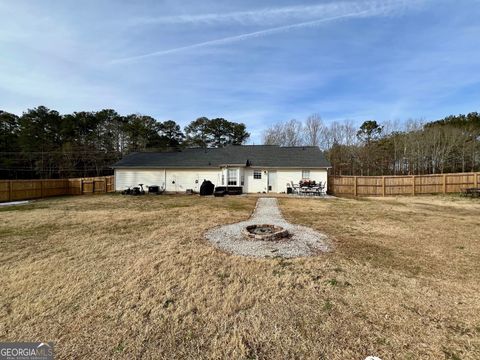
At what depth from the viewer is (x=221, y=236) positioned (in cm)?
682

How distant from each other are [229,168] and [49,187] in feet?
56.2

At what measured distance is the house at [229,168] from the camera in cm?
2080

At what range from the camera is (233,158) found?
22250 millimetres

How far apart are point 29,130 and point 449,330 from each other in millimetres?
46321

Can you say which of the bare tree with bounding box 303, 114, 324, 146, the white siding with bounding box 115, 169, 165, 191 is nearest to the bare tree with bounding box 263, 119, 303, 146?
the bare tree with bounding box 303, 114, 324, 146

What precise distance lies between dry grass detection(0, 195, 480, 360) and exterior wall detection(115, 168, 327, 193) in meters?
14.4

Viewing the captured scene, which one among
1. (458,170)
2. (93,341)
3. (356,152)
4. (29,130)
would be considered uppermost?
(29,130)

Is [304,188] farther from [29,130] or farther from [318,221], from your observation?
[29,130]

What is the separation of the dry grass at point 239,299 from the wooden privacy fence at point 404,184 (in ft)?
49.6

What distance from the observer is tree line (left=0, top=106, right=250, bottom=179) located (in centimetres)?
3406

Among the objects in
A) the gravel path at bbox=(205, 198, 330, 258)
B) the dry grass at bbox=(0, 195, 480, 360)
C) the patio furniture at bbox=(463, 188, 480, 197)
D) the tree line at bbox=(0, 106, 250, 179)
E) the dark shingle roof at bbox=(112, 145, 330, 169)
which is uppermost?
the tree line at bbox=(0, 106, 250, 179)

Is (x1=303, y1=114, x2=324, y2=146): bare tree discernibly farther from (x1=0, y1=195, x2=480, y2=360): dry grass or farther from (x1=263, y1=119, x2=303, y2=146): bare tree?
(x1=0, y1=195, x2=480, y2=360): dry grass

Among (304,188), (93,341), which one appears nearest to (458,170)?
(304,188)

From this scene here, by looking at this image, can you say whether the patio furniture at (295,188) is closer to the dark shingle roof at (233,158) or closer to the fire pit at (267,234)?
the dark shingle roof at (233,158)
